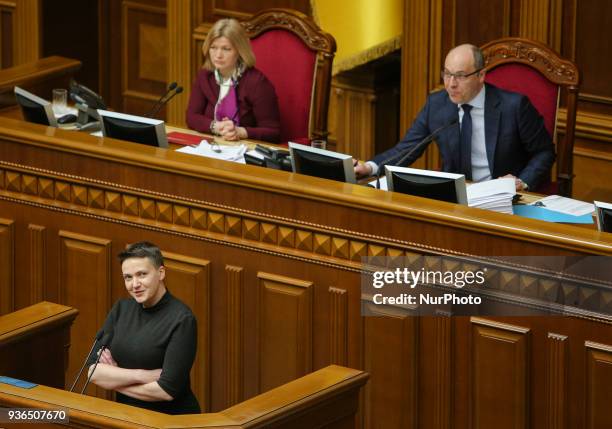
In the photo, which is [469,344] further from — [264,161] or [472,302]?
[264,161]

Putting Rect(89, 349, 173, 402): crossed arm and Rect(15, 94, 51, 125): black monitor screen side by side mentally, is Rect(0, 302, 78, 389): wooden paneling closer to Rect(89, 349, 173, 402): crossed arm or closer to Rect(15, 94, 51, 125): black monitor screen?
Rect(89, 349, 173, 402): crossed arm

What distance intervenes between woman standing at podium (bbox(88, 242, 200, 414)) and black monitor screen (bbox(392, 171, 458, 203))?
91 cm

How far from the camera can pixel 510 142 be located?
550cm

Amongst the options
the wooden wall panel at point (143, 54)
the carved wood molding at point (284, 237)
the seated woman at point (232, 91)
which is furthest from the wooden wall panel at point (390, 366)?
the wooden wall panel at point (143, 54)

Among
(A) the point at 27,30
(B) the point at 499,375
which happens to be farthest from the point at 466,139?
(A) the point at 27,30

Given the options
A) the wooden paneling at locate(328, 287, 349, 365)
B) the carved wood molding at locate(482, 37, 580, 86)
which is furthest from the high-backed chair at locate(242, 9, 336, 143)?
the wooden paneling at locate(328, 287, 349, 365)

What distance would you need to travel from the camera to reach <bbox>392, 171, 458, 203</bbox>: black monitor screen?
4.64m

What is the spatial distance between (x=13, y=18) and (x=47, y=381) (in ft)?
14.0

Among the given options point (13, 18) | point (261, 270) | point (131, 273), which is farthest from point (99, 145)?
point (13, 18)

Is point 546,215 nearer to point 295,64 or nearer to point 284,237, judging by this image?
point 284,237

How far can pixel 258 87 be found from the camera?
6141mm

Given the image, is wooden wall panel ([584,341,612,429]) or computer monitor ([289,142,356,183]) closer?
wooden wall panel ([584,341,612,429])

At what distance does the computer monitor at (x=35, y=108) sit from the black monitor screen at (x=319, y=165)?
1.16 meters

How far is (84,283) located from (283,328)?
0.80 meters
